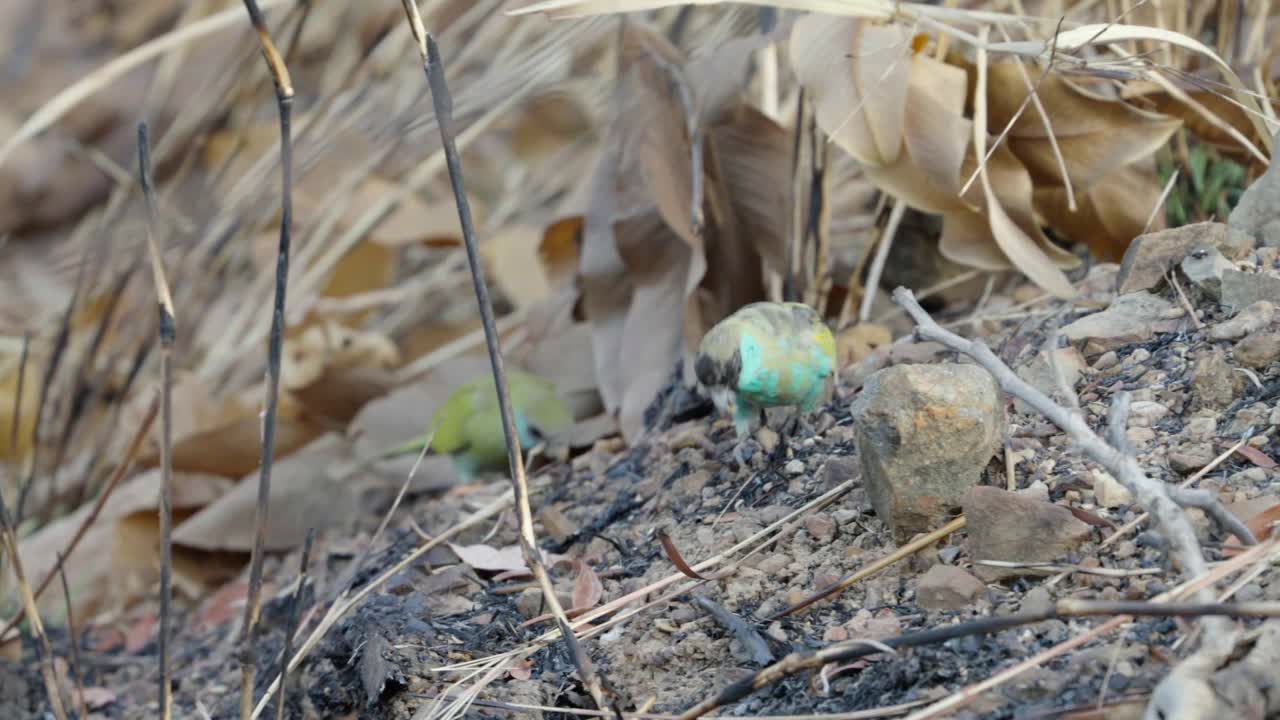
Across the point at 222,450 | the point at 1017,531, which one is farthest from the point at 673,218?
the point at 222,450

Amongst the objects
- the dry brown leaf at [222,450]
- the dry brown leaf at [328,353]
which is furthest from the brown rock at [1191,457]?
the dry brown leaf at [328,353]

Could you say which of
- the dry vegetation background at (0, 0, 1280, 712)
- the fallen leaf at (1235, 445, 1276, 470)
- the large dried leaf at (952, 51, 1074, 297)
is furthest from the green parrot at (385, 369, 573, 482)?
the fallen leaf at (1235, 445, 1276, 470)

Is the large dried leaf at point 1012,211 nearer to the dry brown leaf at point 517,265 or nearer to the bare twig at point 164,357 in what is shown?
the bare twig at point 164,357

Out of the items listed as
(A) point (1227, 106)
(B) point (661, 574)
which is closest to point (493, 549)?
(B) point (661, 574)

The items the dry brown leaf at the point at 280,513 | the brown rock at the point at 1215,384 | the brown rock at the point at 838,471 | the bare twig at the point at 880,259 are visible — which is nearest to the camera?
the brown rock at the point at 1215,384

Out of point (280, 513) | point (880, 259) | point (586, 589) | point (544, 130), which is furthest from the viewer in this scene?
point (544, 130)

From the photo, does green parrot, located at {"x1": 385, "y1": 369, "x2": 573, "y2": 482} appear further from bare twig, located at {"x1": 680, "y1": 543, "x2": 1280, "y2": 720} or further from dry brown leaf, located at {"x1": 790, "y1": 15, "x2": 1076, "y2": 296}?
bare twig, located at {"x1": 680, "y1": 543, "x2": 1280, "y2": 720}

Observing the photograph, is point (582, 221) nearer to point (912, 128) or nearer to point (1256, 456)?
point (912, 128)
